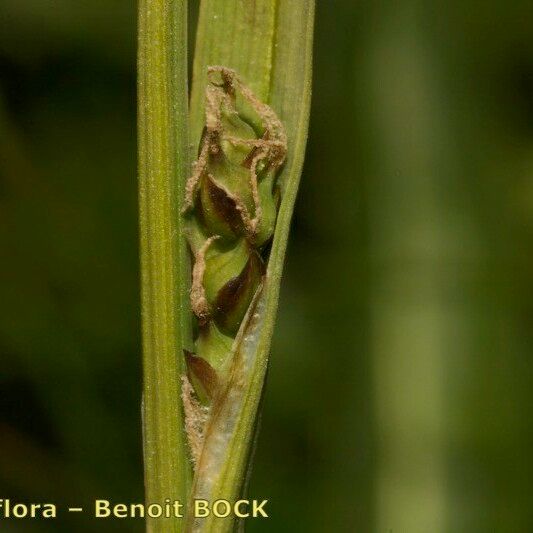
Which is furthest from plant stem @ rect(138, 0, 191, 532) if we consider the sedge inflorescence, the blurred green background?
the blurred green background

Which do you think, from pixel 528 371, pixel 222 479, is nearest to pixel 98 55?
pixel 528 371

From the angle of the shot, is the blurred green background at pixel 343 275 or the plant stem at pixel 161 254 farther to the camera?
the blurred green background at pixel 343 275

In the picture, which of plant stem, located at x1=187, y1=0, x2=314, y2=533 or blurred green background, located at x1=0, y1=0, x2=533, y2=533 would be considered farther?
blurred green background, located at x1=0, y1=0, x2=533, y2=533

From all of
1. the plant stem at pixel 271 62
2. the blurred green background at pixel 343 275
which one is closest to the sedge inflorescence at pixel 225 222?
the plant stem at pixel 271 62

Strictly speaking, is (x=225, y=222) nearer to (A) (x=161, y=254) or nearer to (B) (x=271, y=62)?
(A) (x=161, y=254)

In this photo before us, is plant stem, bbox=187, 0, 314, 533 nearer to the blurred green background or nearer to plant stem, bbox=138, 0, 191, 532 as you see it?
plant stem, bbox=138, 0, 191, 532

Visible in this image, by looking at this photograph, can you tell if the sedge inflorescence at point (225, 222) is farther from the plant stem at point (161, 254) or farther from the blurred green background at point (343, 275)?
the blurred green background at point (343, 275)
